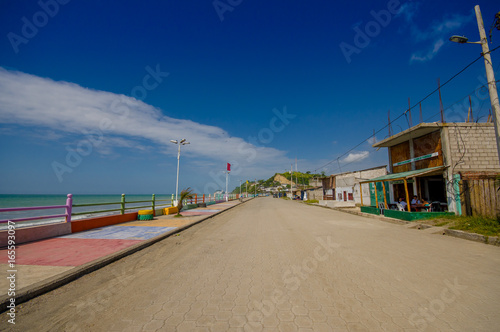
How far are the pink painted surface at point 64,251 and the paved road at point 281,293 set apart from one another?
827 millimetres

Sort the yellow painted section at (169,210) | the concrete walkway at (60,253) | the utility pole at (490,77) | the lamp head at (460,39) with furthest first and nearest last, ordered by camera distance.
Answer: the yellow painted section at (169,210) → the lamp head at (460,39) → the utility pole at (490,77) → the concrete walkway at (60,253)

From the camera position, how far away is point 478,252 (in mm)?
6125

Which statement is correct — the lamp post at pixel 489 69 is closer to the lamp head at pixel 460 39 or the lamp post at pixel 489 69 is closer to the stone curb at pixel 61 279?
the lamp head at pixel 460 39

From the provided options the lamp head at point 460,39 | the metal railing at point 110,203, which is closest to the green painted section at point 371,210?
the lamp head at point 460,39

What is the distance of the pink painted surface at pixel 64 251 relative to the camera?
16.7ft

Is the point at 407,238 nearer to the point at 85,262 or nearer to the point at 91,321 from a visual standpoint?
the point at 91,321

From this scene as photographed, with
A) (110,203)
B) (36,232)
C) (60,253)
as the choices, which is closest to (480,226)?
(60,253)

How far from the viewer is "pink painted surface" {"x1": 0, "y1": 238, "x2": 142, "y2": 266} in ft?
16.7

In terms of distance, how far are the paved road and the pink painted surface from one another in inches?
32.6

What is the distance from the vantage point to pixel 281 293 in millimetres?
3568

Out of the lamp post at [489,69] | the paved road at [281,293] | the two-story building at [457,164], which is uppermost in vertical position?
the lamp post at [489,69]

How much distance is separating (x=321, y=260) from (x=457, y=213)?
1129cm

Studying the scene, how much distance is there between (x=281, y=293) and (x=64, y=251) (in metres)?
5.81

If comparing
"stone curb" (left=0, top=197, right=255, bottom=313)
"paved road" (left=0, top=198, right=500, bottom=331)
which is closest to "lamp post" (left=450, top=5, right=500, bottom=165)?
"paved road" (left=0, top=198, right=500, bottom=331)
